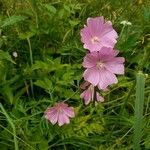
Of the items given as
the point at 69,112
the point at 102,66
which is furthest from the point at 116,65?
the point at 69,112

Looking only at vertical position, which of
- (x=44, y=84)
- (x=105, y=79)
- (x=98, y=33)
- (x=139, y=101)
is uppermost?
(x=44, y=84)

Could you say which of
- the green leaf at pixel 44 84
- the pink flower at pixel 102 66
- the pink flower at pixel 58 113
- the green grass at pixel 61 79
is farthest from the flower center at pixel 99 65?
the green leaf at pixel 44 84

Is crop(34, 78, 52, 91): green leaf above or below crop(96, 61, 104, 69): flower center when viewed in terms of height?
above

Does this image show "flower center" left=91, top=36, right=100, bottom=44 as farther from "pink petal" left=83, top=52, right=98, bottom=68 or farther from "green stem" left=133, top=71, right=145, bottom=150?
"green stem" left=133, top=71, right=145, bottom=150

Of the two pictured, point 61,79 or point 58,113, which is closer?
point 58,113

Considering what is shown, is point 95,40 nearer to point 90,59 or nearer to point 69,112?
point 90,59

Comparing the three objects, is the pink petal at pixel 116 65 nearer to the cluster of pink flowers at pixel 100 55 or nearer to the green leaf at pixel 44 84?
the cluster of pink flowers at pixel 100 55

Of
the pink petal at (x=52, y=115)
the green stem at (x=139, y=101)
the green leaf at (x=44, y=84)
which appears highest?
the green leaf at (x=44, y=84)

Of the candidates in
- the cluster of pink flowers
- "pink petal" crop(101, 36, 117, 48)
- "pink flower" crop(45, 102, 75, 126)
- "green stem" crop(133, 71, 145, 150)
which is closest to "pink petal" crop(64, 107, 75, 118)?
"pink flower" crop(45, 102, 75, 126)
